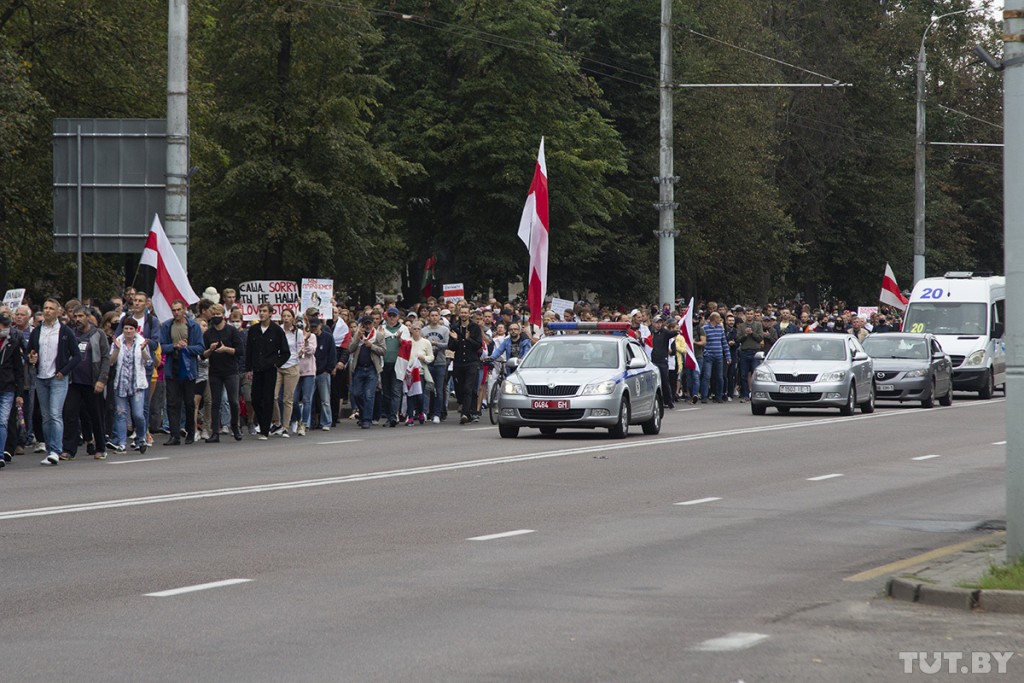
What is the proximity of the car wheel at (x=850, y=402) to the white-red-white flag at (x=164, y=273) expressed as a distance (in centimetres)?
1257

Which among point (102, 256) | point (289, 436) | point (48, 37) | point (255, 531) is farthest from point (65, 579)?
point (102, 256)

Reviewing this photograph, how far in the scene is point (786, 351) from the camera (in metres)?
31.6

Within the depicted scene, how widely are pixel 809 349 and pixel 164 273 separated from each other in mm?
12648

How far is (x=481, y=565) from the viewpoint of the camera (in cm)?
1098

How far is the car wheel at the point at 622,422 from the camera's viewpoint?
79.5 ft

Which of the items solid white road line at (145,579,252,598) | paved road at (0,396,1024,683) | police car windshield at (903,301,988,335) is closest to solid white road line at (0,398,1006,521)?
paved road at (0,396,1024,683)

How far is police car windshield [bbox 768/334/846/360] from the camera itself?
31.4 meters

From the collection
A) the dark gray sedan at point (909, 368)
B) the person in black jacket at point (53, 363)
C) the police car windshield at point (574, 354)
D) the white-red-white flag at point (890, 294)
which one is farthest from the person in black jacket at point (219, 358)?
the white-red-white flag at point (890, 294)

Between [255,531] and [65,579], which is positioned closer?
[65,579]

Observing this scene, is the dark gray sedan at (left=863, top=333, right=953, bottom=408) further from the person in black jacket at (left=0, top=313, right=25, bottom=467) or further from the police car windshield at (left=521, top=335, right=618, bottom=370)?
the person in black jacket at (left=0, top=313, right=25, bottom=467)

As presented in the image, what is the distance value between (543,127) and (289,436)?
2648 centimetres

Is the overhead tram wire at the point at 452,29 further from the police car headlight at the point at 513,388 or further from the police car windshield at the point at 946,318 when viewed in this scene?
the police car headlight at the point at 513,388

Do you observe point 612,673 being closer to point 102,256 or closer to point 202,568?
point 202,568

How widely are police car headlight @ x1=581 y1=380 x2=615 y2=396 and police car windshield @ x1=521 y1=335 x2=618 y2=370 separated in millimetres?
554
